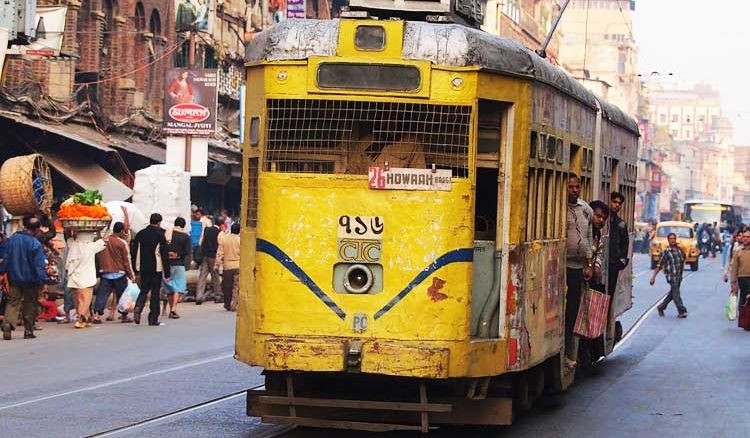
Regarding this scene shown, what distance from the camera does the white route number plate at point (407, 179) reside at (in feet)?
33.0

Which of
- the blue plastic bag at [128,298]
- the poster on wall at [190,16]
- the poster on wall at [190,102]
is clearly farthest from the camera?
the poster on wall at [190,16]

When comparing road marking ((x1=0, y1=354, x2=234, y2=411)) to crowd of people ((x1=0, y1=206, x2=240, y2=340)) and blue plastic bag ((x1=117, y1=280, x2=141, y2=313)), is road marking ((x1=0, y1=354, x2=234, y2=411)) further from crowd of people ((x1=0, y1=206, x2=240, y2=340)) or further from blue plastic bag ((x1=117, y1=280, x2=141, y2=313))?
blue plastic bag ((x1=117, y1=280, x2=141, y2=313))

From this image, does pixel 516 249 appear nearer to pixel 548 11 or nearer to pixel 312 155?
pixel 312 155

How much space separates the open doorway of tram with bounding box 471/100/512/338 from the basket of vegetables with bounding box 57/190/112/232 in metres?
12.6

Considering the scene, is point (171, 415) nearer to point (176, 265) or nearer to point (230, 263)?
point (176, 265)

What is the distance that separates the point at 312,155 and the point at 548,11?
297ft

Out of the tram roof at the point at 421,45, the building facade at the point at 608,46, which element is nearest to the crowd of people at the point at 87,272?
the tram roof at the point at 421,45

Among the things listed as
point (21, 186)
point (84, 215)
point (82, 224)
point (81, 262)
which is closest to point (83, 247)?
point (81, 262)

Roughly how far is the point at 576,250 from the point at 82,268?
1034cm

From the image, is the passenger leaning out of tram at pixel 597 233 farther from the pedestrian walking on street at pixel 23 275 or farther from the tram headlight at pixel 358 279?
the pedestrian walking on street at pixel 23 275

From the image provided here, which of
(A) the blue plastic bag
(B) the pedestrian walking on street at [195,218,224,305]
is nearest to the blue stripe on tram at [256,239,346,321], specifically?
(A) the blue plastic bag

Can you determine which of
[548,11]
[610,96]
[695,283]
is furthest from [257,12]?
[610,96]

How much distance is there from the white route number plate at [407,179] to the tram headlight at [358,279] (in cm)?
54

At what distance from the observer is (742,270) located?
2439cm
